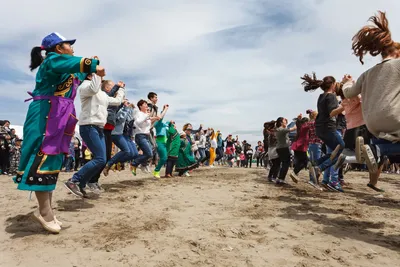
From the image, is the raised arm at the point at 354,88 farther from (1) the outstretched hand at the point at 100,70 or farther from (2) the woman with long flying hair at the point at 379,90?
(1) the outstretched hand at the point at 100,70

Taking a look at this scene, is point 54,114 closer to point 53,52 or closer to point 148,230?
point 53,52

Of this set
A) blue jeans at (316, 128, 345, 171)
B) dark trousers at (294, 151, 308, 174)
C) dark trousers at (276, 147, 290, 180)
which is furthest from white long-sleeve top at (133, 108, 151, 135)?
blue jeans at (316, 128, 345, 171)

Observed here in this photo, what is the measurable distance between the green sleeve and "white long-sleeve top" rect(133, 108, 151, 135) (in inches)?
172

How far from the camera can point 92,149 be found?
183 inches

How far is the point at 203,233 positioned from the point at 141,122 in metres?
4.79

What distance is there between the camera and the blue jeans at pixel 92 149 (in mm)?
4551

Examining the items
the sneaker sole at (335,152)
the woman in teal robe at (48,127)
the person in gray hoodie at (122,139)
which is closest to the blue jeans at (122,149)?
the person in gray hoodie at (122,139)

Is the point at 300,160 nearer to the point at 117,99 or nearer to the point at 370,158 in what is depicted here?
the point at 370,158

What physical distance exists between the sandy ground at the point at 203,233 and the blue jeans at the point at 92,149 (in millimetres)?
398

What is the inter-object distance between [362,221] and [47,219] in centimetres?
335

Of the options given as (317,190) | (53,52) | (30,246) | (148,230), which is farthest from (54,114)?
(317,190)

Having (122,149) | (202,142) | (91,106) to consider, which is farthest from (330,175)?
(202,142)

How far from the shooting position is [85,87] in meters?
4.42

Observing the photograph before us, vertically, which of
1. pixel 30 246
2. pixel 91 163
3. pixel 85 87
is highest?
pixel 85 87
